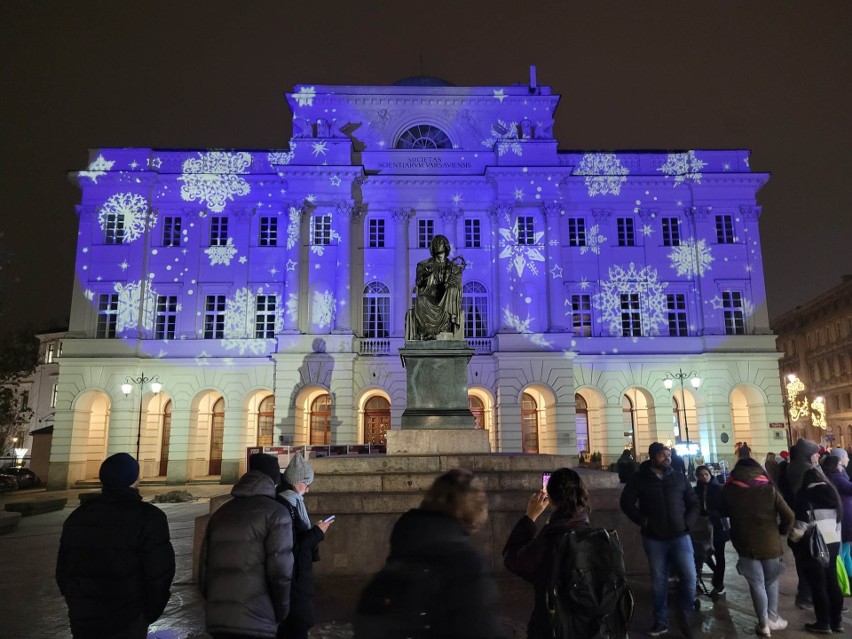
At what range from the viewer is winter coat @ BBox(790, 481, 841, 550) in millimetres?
7227

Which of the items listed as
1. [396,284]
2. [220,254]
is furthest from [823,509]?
[220,254]

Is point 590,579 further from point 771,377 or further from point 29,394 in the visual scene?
point 29,394

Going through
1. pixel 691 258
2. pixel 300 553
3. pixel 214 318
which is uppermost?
pixel 691 258

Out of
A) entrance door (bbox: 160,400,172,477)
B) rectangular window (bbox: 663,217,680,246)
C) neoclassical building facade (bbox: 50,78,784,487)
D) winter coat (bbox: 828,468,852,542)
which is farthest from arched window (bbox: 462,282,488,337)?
winter coat (bbox: 828,468,852,542)

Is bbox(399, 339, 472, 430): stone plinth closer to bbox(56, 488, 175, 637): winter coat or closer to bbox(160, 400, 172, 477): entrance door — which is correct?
bbox(56, 488, 175, 637): winter coat

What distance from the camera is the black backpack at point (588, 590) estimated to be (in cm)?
359

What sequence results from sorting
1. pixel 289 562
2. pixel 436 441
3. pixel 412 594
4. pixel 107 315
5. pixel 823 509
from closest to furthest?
pixel 412 594 → pixel 289 562 → pixel 823 509 → pixel 436 441 → pixel 107 315

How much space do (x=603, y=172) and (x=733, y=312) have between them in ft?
34.6

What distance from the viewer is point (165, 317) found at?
32906 mm

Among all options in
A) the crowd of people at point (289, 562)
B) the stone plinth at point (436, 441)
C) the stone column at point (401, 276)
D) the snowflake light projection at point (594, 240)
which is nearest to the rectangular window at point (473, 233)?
the stone column at point (401, 276)

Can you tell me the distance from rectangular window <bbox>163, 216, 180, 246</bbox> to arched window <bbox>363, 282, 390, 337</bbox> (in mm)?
10858

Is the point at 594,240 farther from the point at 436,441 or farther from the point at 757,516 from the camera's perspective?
the point at 757,516

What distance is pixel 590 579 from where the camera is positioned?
11.9ft

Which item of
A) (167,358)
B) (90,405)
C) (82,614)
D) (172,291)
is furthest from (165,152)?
(82,614)
